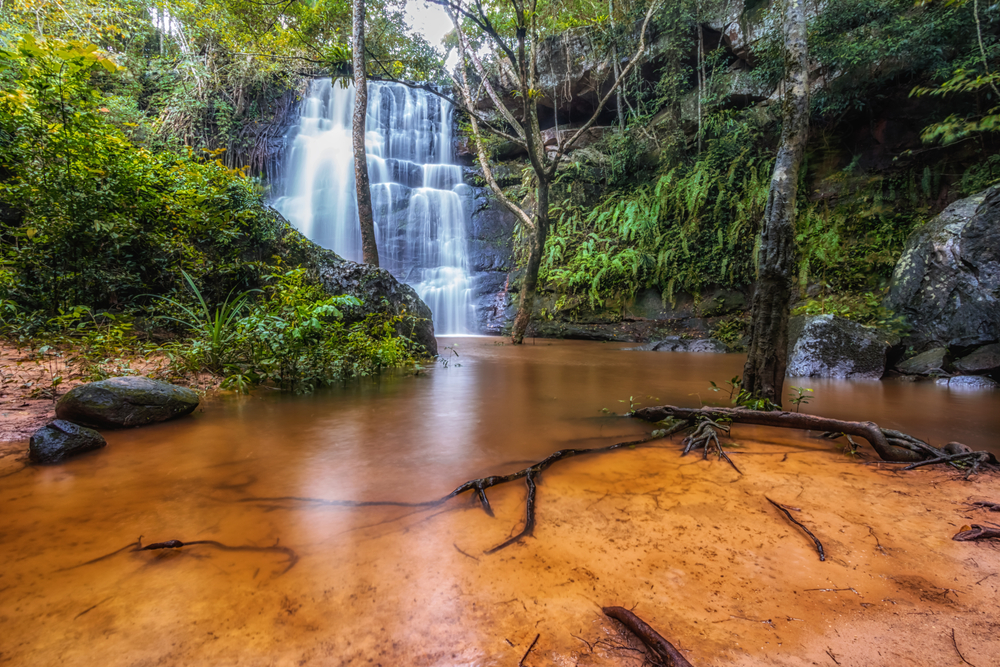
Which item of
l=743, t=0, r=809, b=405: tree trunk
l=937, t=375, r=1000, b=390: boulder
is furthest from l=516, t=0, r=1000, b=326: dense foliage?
l=743, t=0, r=809, b=405: tree trunk

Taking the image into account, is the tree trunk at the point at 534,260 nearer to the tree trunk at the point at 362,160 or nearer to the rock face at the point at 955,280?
the tree trunk at the point at 362,160

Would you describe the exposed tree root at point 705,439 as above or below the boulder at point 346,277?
below

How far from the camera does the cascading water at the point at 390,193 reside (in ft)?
44.1

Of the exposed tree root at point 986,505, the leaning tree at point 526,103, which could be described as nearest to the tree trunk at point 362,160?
the leaning tree at point 526,103

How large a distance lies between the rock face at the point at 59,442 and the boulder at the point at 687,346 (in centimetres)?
788

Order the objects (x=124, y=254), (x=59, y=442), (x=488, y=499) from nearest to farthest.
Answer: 1. (x=488, y=499)
2. (x=59, y=442)
3. (x=124, y=254)

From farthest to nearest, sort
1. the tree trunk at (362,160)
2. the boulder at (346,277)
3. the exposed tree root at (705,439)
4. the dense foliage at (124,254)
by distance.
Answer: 1. the tree trunk at (362,160)
2. the boulder at (346,277)
3. the dense foliage at (124,254)
4. the exposed tree root at (705,439)

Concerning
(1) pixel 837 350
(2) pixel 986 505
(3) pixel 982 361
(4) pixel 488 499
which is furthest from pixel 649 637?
(3) pixel 982 361

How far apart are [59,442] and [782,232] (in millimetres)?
4295

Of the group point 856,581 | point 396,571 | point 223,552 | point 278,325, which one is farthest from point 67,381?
point 856,581

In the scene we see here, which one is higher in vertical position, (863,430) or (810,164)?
(810,164)

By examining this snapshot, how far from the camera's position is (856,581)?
113 centimetres

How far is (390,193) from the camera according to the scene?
46.9 feet

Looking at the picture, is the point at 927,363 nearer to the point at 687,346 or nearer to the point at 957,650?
the point at 687,346
